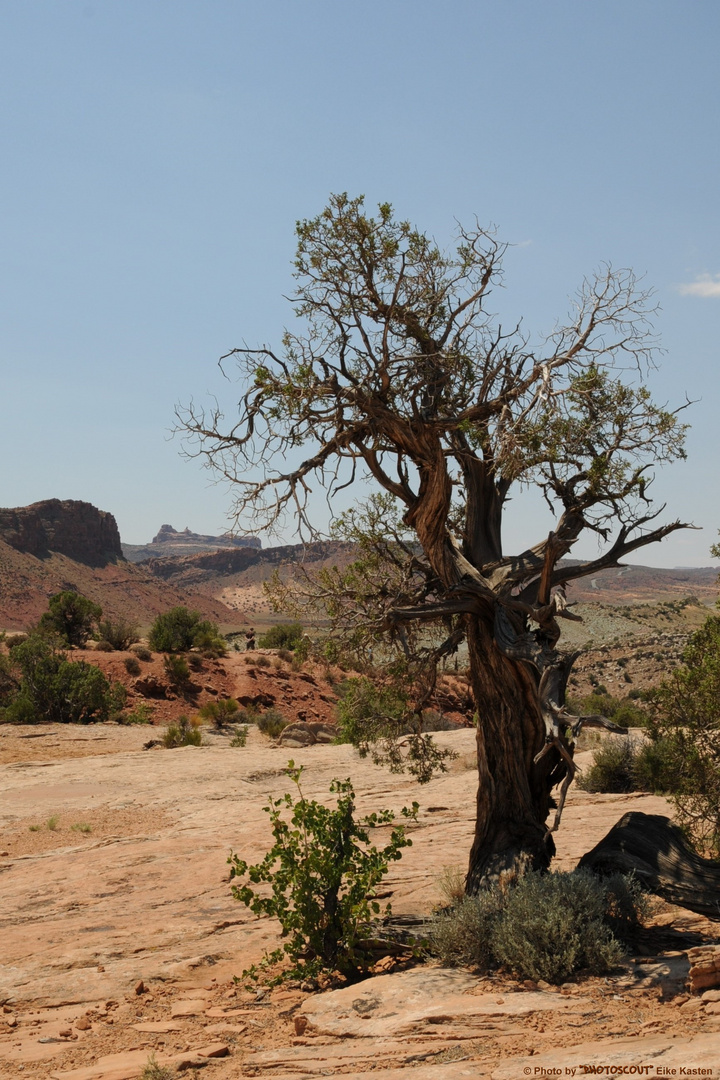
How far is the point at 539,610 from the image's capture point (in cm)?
705

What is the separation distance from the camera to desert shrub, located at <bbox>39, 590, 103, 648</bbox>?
36.9 meters

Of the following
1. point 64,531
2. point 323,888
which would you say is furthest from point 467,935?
point 64,531

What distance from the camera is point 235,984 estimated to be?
704 centimetres

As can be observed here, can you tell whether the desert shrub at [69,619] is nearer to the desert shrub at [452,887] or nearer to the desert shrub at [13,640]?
the desert shrub at [13,640]

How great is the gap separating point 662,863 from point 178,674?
86.5ft

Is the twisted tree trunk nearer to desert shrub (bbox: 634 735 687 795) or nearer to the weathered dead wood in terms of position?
the weathered dead wood

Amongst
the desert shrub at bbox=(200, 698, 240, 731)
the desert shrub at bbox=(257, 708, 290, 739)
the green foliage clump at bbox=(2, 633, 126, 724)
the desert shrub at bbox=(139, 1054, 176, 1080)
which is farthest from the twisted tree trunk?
the green foliage clump at bbox=(2, 633, 126, 724)

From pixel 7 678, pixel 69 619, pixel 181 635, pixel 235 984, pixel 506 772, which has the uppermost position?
pixel 69 619

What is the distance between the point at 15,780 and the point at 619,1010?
581 inches

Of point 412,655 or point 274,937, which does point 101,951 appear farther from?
point 412,655

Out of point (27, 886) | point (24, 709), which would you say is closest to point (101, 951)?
point (27, 886)

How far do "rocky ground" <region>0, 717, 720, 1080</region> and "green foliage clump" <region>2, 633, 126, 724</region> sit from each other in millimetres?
11389

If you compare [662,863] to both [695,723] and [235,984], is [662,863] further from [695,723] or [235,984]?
[235,984]

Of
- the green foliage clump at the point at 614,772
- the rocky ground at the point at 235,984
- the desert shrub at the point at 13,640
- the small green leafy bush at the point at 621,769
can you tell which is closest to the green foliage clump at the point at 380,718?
the rocky ground at the point at 235,984
